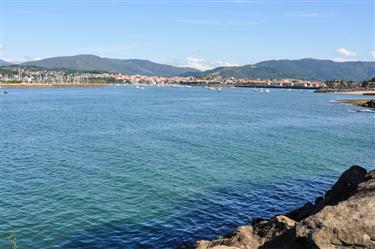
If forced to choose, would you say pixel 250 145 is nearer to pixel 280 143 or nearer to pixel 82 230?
pixel 280 143

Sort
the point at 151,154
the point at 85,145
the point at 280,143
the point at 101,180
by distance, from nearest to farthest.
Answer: the point at 101,180, the point at 151,154, the point at 85,145, the point at 280,143

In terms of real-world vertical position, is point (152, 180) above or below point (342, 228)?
below

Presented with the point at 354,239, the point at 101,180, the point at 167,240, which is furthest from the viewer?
the point at 101,180

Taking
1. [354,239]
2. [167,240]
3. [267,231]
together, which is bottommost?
[167,240]

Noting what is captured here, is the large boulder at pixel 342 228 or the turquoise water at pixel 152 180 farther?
the turquoise water at pixel 152 180

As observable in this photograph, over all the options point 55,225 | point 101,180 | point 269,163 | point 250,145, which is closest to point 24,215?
point 55,225

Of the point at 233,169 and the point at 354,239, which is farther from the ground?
the point at 354,239

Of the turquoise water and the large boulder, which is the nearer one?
the large boulder

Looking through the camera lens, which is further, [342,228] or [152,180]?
[152,180]

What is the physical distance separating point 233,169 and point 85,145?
23.7 metres

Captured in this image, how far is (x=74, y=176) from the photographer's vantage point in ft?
126

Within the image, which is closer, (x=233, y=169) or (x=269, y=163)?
(x=233, y=169)

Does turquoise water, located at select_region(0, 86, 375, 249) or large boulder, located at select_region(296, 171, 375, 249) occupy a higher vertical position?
large boulder, located at select_region(296, 171, 375, 249)

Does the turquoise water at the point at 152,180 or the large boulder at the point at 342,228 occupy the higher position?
the large boulder at the point at 342,228
